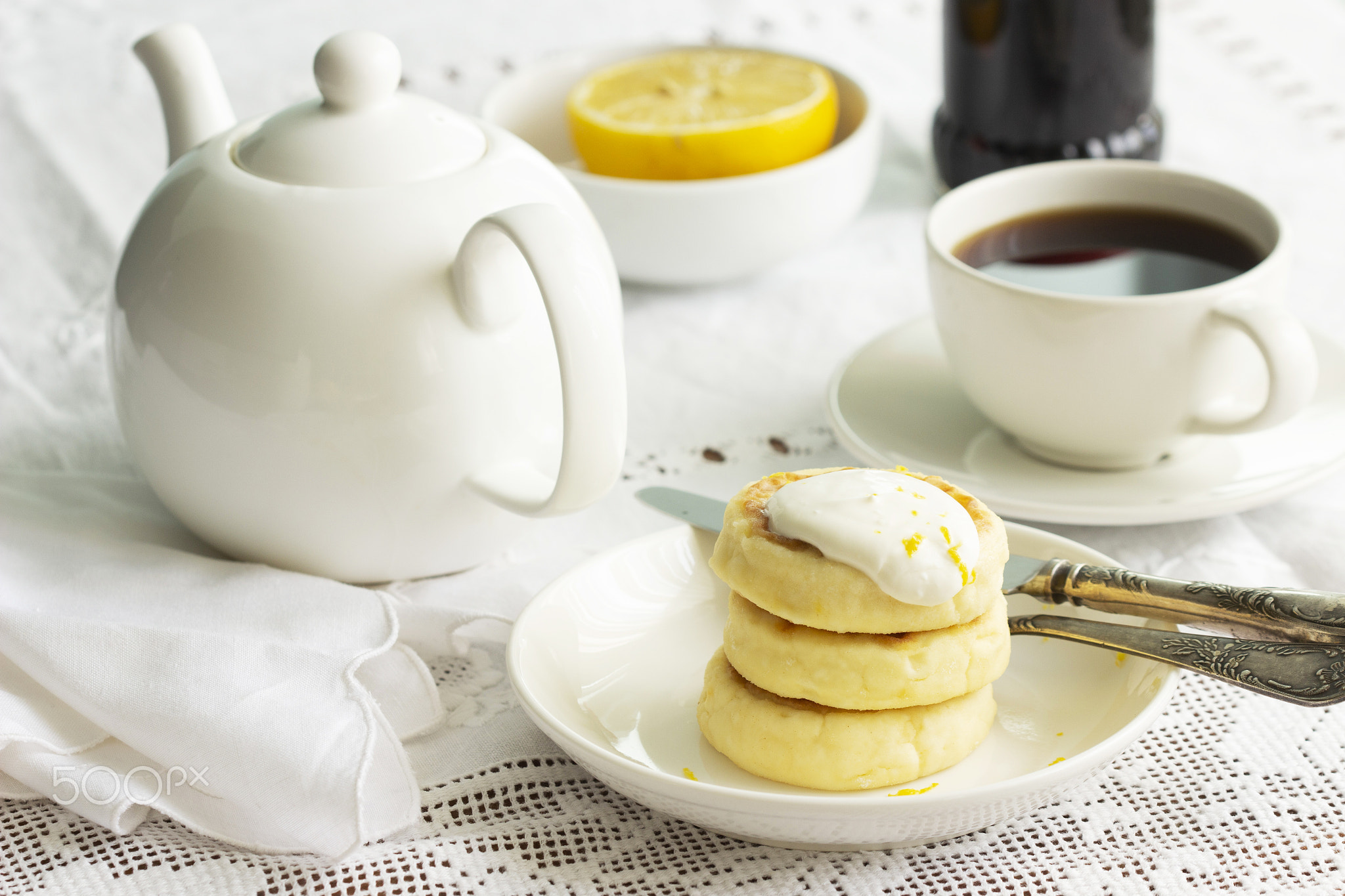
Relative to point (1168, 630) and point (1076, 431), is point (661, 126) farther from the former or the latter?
point (1168, 630)

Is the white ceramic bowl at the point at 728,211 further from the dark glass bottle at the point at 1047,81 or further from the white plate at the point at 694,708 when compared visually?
the white plate at the point at 694,708

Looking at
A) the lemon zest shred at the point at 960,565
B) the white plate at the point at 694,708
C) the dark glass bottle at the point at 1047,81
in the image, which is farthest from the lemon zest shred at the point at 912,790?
the dark glass bottle at the point at 1047,81

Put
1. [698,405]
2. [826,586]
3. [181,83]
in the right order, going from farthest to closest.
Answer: [698,405]
[181,83]
[826,586]

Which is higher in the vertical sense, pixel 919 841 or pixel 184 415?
pixel 184 415

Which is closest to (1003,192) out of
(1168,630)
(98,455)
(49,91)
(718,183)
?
(718,183)

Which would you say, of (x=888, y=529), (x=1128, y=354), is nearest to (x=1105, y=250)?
(x=1128, y=354)

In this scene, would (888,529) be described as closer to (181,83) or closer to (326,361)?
(326,361)
